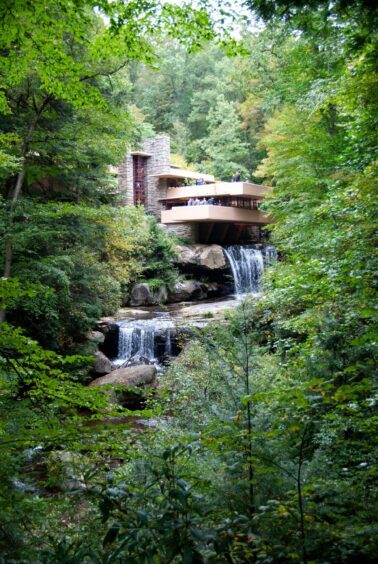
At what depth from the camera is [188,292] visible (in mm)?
19703

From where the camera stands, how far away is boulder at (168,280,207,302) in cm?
1942

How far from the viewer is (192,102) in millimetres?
31719

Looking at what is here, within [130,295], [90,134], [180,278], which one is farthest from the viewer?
[180,278]

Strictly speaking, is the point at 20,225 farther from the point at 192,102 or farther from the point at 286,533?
the point at 192,102

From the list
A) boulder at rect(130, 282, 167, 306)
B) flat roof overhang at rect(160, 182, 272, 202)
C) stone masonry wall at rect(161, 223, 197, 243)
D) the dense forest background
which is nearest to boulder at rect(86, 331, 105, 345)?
the dense forest background

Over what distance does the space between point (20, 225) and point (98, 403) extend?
7.24 m

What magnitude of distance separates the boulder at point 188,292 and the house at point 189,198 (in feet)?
10.7

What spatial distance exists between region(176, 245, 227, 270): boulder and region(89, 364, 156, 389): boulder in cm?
979

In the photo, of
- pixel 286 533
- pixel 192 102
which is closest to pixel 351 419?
pixel 286 533

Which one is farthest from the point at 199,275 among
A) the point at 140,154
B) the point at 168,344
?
the point at 168,344

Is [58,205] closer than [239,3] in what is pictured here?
No

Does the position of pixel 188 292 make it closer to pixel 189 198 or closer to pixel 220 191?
pixel 220 191

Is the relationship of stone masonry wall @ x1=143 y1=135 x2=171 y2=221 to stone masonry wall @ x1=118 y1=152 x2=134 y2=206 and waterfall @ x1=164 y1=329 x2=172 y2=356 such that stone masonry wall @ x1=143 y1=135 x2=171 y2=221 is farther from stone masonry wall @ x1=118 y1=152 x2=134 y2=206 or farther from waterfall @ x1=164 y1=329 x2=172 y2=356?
waterfall @ x1=164 y1=329 x2=172 y2=356

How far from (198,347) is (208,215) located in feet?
43.9
